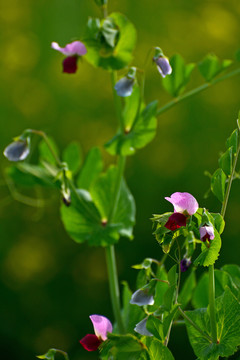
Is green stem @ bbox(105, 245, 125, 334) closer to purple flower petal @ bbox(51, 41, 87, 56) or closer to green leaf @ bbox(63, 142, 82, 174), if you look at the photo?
green leaf @ bbox(63, 142, 82, 174)

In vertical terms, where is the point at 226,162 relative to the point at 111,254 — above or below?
above

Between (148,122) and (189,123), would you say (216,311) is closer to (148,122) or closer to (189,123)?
(148,122)

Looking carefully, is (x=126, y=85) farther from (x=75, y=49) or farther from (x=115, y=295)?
(x=115, y=295)

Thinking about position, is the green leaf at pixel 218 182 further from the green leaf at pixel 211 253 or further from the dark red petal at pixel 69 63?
the dark red petal at pixel 69 63

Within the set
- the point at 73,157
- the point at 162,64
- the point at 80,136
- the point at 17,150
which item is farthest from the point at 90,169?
the point at 80,136

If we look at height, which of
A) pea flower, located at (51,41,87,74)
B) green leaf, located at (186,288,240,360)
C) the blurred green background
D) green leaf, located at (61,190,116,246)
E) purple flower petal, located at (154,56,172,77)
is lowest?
the blurred green background

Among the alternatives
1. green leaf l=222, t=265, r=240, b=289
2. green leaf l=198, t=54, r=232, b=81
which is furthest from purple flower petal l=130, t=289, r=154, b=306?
green leaf l=198, t=54, r=232, b=81

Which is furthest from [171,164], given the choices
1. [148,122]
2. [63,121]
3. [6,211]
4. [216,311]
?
[216,311]
